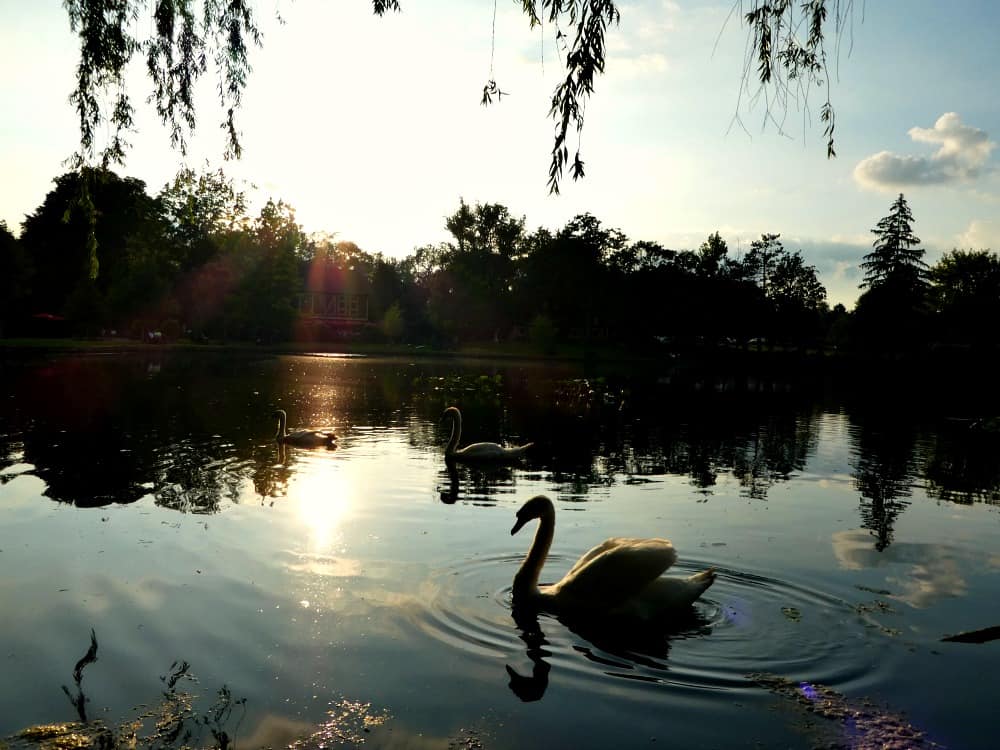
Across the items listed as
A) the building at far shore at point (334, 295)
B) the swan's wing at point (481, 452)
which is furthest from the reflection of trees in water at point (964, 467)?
the building at far shore at point (334, 295)

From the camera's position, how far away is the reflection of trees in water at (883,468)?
14.2 metres

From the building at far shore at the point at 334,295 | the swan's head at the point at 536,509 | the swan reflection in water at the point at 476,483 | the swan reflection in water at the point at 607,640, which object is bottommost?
the swan reflection in water at the point at 476,483

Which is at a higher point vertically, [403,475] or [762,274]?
[762,274]

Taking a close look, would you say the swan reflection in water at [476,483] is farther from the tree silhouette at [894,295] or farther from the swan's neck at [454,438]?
the tree silhouette at [894,295]

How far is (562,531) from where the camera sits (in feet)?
41.2

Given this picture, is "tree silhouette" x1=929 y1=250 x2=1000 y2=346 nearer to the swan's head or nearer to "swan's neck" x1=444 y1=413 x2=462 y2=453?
"swan's neck" x1=444 y1=413 x2=462 y2=453

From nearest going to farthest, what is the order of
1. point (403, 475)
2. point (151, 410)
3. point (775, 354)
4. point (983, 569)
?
point (983, 569) < point (403, 475) < point (151, 410) < point (775, 354)

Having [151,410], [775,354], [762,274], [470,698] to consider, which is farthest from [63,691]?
[762,274]

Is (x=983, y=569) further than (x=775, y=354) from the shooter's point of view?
No

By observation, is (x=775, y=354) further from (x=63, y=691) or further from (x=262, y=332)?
(x=63, y=691)

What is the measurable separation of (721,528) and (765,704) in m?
6.43

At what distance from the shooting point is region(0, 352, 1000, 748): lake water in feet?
21.1

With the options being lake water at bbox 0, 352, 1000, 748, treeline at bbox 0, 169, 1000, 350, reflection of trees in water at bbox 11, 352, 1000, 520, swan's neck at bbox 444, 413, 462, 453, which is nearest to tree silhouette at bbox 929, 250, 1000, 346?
treeline at bbox 0, 169, 1000, 350

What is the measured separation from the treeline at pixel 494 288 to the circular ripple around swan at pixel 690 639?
7833cm
